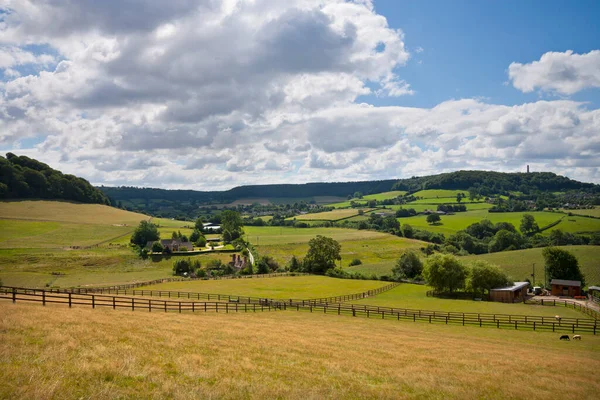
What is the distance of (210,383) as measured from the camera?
41.4 ft

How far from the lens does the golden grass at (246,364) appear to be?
1183 cm

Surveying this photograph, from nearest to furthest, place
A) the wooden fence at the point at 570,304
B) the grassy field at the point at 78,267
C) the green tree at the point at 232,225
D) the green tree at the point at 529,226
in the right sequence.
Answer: the wooden fence at the point at 570,304, the grassy field at the point at 78,267, the green tree at the point at 232,225, the green tree at the point at 529,226

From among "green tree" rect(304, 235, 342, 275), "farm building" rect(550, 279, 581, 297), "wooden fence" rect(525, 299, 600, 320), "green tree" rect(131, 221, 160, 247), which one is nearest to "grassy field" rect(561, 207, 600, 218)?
"farm building" rect(550, 279, 581, 297)

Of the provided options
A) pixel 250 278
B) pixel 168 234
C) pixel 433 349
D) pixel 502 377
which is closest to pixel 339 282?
pixel 250 278

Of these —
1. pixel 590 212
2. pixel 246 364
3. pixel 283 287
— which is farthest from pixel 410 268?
pixel 590 212

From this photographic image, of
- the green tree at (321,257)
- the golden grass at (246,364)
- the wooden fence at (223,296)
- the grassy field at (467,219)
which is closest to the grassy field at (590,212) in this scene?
the grassy field at (467,219)

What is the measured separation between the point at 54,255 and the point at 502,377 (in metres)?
79.4

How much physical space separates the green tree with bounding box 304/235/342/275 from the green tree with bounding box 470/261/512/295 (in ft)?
92.0

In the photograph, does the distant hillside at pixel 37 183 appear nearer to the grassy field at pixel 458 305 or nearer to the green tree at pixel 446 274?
the grassy field at pixel 458 305

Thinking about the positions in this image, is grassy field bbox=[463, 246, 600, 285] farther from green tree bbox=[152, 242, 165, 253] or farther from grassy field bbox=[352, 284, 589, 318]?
green tree bbox=[152, 242, 165, 253]

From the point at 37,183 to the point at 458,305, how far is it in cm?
13493

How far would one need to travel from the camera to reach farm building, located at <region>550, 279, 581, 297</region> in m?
56.7

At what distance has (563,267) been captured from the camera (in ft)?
209

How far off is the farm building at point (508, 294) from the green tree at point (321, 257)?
30976 mm
